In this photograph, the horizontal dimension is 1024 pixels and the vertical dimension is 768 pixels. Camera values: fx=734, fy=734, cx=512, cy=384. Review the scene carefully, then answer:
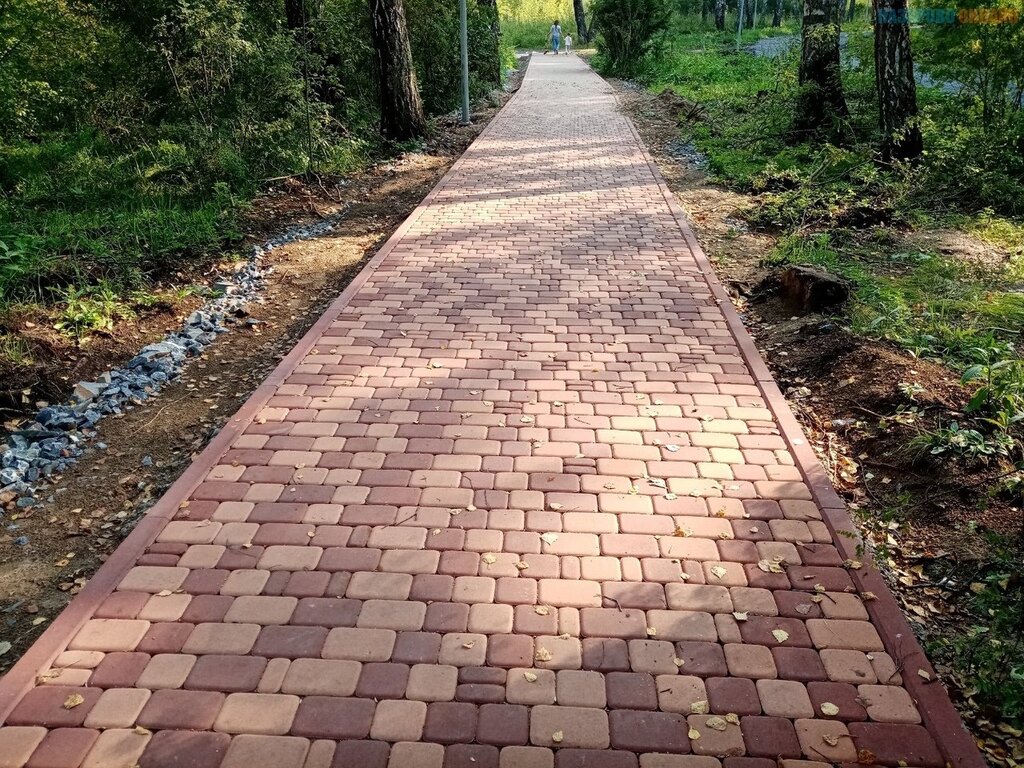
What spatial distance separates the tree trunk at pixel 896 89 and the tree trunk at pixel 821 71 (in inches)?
60.1

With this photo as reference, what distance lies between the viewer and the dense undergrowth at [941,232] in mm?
3131

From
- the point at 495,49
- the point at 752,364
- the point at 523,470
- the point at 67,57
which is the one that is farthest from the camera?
the point at 495,49

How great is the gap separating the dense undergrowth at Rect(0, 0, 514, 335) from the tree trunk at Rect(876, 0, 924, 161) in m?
7.51

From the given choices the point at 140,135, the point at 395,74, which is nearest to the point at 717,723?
the point at 140,135

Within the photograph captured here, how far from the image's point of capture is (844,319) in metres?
5.61

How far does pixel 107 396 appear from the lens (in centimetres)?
484

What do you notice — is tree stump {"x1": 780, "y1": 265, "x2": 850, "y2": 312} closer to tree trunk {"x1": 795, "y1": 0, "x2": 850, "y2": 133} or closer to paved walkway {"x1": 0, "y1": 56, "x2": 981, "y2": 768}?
paved walkway {"x1": 0, "y1": 56, "x2": 981, "y2": 768}

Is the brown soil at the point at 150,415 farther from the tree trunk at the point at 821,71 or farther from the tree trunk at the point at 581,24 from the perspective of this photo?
the tree trunk at the point at 581,24

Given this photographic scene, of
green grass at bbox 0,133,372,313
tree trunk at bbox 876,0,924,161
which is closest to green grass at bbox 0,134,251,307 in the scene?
green grass at bbox 0,133,372,313

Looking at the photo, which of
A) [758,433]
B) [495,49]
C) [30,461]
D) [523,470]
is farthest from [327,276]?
[495,49]

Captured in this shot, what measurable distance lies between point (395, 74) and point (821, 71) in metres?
7.04

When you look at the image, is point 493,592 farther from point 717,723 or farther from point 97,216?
point 97,216

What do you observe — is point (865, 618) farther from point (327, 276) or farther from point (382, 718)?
point (327, 276)

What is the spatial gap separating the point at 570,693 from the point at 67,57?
1271cm
